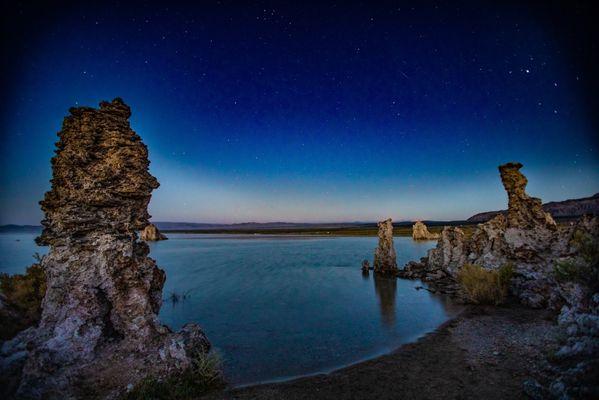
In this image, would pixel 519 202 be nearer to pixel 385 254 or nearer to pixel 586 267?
pixel 586 267

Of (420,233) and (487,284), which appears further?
(420,233)

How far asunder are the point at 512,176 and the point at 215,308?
1799cm

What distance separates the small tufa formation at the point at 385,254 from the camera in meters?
26.9

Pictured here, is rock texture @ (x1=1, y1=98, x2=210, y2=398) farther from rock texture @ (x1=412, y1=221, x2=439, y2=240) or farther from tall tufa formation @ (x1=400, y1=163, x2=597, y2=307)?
rock texture @ (x1=412, y1=221, x2=439, y2=240)

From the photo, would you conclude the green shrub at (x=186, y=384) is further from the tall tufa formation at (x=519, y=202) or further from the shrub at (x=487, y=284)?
the tall tufa formation at (x=519, y=202)

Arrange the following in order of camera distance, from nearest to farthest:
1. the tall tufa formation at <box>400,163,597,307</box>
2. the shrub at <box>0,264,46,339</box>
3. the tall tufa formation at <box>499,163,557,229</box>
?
the shrub at <box>0,264,46,339</box>
the tall tufa formation at <box>400,163,597,307</box>
the tall tufa formation at <box>499,163,557,229</box>

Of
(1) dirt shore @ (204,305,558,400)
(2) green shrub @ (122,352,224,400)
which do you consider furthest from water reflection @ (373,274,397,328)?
(2) green shrub @ (122,352,224,400)

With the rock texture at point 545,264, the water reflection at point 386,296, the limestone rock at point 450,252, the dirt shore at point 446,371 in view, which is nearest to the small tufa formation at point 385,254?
the water reflection at point 386,296

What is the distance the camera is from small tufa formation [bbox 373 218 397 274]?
26889mm

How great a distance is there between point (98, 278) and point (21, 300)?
14.6 ft

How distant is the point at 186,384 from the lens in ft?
21.5

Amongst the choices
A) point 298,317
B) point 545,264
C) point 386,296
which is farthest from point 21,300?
point 545,264

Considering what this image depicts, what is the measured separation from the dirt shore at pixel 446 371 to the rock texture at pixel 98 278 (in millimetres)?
2182

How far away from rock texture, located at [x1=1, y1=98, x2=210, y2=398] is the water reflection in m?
9.33
